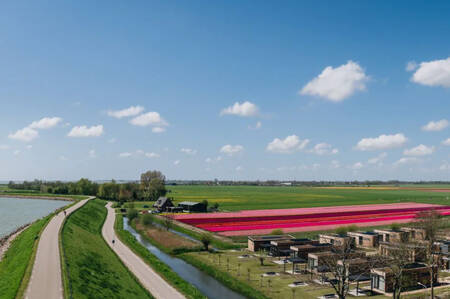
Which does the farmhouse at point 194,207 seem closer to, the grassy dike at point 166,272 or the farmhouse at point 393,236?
the grassy dike at point 166,272

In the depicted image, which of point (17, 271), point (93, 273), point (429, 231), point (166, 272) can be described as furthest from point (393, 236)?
point (17, 271)

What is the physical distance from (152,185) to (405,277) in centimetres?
12023

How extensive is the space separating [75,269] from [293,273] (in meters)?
24.4

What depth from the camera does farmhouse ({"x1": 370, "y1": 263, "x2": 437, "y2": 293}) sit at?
35.5 meters

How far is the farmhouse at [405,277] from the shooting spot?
1396 inches

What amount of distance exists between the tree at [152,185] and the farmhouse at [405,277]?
387 ft

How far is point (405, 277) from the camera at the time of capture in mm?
36500

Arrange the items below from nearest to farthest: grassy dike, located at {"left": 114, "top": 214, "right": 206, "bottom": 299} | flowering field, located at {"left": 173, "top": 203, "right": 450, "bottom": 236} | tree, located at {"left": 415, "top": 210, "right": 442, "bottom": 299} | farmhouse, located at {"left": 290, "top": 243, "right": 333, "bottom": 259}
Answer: grassy dike, located at {"left": 114, "top": 214, "right": 206, "bottom": 299}, tree, located at {"left": 415, "top": 210, "right": 442, "bottom": 299}, farmhouse, located at {"left": 290, "top": 243, "right": 333, "bottom": 259}, flowering field, located at {"left": 173, "top": 203, "right": 450, "bottom": 236}

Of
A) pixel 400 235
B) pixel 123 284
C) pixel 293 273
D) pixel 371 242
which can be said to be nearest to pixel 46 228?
pixel 123 284

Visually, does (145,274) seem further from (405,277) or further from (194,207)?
(194,207)

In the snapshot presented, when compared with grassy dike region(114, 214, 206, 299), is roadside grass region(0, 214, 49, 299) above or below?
above

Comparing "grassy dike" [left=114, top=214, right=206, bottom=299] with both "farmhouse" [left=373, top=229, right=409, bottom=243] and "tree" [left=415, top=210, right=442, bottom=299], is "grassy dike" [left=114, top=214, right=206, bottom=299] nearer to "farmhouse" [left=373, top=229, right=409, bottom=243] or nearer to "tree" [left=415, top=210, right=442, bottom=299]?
"tree" [left=415, top=210, right=442, bottom=299]

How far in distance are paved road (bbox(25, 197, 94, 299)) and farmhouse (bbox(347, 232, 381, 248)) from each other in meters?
45.2

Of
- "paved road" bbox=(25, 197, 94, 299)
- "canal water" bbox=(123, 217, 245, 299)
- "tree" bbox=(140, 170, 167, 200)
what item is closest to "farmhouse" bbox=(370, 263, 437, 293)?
"canal water" bbox=(123, 217, 245, 299)
